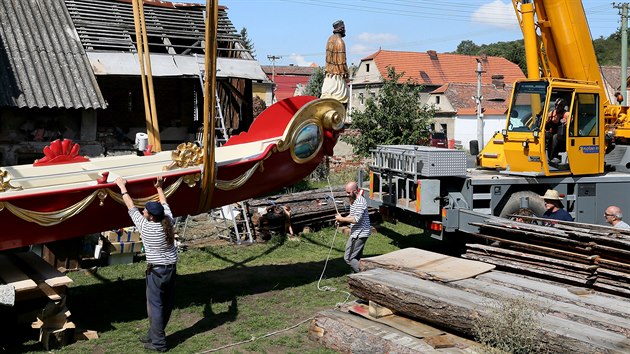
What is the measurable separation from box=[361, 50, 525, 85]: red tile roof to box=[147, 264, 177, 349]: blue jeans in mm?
44333

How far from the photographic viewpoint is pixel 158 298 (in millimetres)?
7516

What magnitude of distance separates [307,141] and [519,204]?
3779mm

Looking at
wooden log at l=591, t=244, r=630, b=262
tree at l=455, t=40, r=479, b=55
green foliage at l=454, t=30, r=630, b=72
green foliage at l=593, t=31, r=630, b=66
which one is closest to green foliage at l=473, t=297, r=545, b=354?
wooden log at l=591, t=244, r=630, b=262

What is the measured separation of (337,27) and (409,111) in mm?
9943

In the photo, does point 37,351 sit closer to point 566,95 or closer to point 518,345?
point 518,345

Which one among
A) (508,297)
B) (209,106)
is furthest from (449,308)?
(209,106)

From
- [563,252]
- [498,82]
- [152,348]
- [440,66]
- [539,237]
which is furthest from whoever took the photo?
[440,66]

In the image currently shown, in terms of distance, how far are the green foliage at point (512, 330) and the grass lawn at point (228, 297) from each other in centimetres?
206

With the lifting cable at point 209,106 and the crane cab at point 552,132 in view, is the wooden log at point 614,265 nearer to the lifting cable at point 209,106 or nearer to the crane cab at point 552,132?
the crane cab at point 552,132

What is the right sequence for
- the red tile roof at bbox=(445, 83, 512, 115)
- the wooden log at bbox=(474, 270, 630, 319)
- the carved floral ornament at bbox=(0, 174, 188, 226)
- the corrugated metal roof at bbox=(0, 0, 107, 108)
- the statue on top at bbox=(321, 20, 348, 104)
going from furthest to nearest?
the red tile roof at bbox=(445, 83, 512, 115) < the corrugated metal roof at bbox=(0, 0, 107, 108) < the statue on top at bbox=(321, 20, 348, 104) < the carved floral ornament at bbox=(0, 174, 188, 226) < the wooden log at bbox=(474, 270, 630, 319)

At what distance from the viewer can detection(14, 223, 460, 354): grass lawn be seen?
774 centimetres

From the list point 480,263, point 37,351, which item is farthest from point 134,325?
point 480,263

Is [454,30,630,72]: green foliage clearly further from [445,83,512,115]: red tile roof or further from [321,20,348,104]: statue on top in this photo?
[321,20,348,104]: statue on top

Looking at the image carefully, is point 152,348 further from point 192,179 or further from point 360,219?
point 360,219
